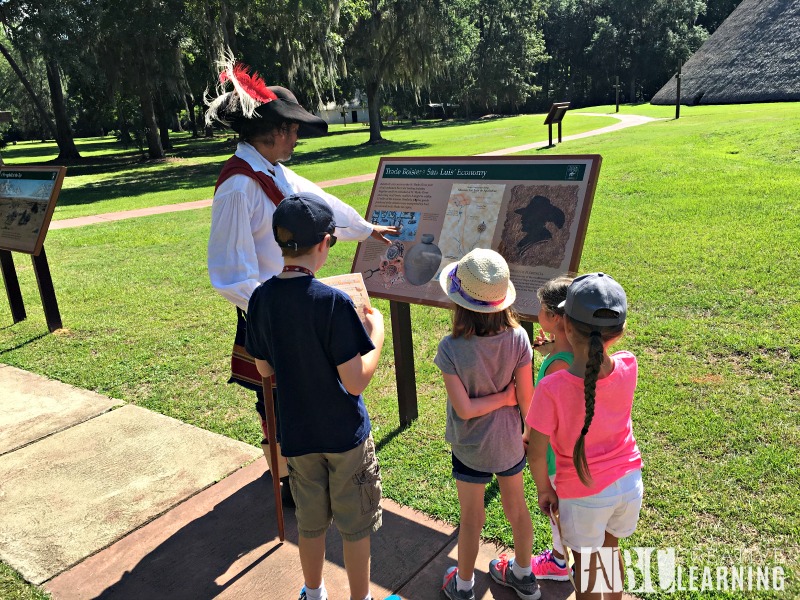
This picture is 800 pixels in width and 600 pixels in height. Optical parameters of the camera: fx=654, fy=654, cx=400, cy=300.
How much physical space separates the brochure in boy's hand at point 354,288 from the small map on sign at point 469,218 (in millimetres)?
1066

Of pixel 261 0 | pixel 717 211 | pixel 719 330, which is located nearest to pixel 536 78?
pixel 261 0

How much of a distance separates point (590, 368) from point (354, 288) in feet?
3.27

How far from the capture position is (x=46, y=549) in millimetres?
3244

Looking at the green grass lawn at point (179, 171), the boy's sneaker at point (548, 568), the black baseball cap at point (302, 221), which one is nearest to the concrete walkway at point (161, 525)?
the boy's sneaker at point (548, 568)

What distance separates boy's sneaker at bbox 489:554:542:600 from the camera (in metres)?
2.63

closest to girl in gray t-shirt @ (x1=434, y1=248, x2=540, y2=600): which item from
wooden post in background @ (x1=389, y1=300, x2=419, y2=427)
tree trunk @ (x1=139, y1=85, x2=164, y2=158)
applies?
wooden post in background @ (x1=389, y1=300, x2=419, y2=427)

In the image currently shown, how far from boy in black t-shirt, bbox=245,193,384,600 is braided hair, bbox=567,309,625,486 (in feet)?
2.43

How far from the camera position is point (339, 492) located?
2.49 metres

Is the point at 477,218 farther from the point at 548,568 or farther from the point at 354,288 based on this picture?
the point at 548,568

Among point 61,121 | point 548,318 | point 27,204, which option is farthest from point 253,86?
point 61,121

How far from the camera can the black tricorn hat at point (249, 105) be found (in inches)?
118

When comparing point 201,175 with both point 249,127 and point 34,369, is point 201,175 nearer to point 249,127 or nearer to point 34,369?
point 34,369

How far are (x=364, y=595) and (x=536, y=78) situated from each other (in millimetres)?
66216

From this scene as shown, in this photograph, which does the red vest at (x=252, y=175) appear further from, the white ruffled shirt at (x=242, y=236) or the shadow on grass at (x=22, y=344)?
the shadow on grass at (x=22, y=344)
